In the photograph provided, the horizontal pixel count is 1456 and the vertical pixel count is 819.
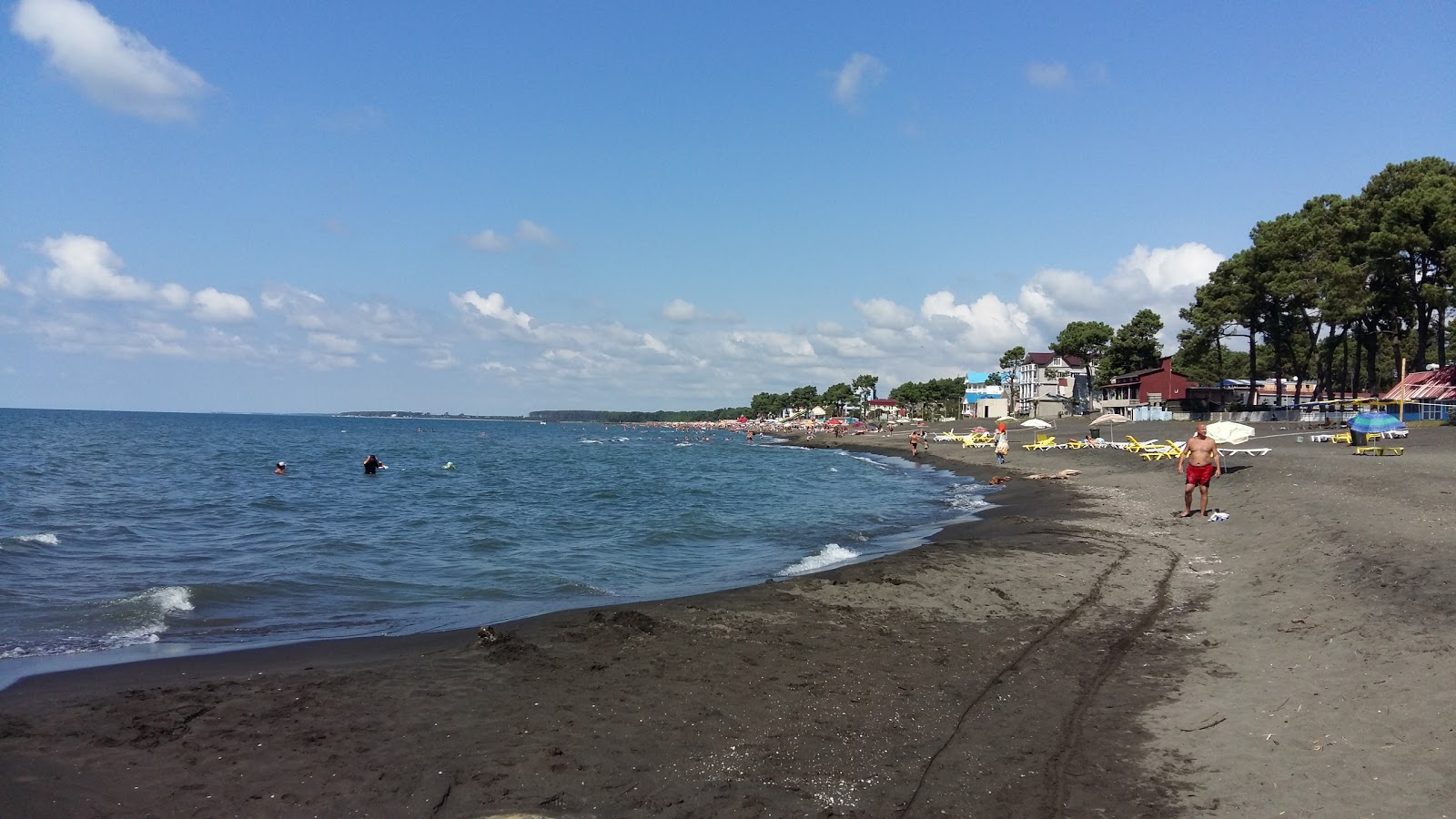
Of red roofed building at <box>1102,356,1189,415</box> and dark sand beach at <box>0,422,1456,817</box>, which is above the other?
red roofed building at <box>1102,356,1189,415</box>

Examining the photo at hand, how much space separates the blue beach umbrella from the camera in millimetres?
26922

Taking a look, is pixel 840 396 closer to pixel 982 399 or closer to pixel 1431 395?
pixel 982 399

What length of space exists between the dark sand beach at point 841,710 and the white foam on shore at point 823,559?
2.92 metres

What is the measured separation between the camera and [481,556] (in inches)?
712

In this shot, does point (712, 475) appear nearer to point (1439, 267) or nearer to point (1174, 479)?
point (1174, 479)

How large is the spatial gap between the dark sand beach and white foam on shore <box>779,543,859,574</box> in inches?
115

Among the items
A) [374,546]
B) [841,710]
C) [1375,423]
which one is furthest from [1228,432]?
[374,546]

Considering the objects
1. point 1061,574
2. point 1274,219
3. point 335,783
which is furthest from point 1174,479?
point 1274,219

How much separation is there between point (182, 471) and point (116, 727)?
148ft

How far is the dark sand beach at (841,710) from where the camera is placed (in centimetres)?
552

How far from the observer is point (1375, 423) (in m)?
27.1

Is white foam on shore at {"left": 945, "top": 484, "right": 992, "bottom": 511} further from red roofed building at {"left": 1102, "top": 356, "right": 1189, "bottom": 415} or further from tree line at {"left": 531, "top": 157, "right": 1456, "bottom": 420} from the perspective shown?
red roofed building at {"left": 1102, "top": 356, "right": 1189, "bottom": 415}

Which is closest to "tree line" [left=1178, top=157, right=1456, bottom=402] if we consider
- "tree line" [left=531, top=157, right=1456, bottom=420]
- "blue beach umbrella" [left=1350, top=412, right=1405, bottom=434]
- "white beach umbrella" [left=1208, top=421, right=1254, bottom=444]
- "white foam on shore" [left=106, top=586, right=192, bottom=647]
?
"tree line" [left=531, top=157, right=1456, bottom=420]

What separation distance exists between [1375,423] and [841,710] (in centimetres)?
2911
